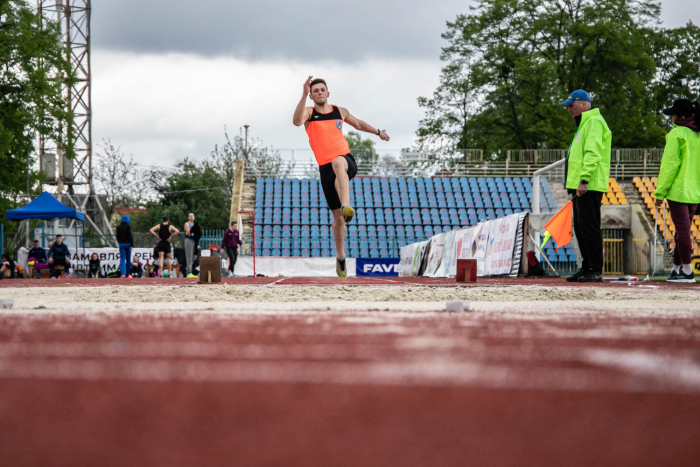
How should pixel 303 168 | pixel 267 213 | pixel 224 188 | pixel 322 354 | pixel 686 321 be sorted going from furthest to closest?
pixel 224 188
pixel 303 168
pixel 267 213
pixel 686 321
pixel 322 354

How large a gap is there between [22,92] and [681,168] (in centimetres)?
2292

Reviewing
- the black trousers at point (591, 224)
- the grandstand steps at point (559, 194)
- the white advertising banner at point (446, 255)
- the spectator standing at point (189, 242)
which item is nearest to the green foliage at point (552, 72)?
the grandstand steps at point (559, 194)

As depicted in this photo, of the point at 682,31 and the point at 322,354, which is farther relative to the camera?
the point at 682,31

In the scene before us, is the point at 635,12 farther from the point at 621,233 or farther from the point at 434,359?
the point at 434,359

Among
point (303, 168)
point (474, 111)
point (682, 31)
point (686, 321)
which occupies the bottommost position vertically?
point (686, 321)

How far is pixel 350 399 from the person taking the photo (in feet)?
3.36

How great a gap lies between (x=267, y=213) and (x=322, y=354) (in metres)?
26.6

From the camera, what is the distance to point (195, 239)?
16.4 metres

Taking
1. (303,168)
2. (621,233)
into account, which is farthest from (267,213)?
(621,233)

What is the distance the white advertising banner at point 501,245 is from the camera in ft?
36.4

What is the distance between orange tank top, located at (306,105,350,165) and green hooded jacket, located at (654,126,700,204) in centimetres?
367

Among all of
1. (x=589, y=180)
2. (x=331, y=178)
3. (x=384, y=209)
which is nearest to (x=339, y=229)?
(x=331, y=178)

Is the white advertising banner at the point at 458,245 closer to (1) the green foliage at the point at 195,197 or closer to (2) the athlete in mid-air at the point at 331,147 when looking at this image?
(2) the athlete in mid-air at the point at 331,147

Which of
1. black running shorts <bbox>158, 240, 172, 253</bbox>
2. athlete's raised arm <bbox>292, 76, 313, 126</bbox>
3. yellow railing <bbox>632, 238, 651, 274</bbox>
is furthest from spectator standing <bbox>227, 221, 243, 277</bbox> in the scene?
yellow railing <bbox>632, 238, 651, 274</bbox>
